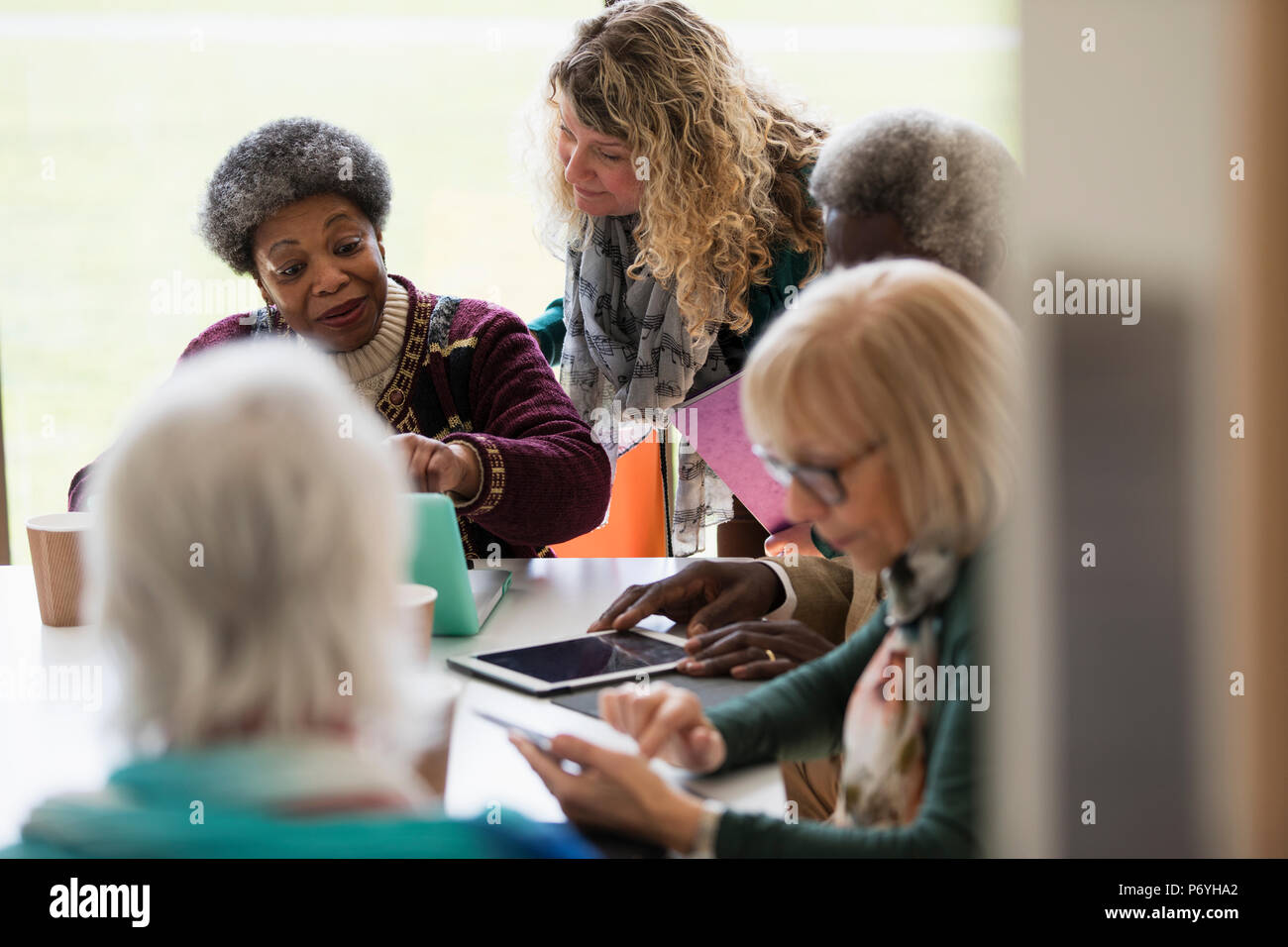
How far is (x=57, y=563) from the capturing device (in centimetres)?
132

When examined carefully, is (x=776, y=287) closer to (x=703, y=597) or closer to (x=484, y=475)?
(x=484, y=475)

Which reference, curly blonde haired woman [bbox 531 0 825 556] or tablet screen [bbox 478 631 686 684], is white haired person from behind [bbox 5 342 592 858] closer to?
tablet screen [bbox 478 631 686 684]

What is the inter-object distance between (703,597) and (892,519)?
0.64 m

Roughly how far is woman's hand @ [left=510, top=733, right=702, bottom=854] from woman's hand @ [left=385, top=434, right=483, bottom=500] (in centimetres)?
66

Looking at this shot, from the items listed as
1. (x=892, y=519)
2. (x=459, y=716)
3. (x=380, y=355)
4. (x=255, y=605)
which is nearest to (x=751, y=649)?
(x=459, y=716)

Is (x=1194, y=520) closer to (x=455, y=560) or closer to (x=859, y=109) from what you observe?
(x=859, y=109)

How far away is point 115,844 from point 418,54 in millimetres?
842

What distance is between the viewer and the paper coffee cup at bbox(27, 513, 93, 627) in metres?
1.30

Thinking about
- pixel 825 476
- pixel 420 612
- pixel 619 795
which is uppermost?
pixel 825 476

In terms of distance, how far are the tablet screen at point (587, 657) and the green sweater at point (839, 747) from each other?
0.76 ft

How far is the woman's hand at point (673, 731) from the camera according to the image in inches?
33.6

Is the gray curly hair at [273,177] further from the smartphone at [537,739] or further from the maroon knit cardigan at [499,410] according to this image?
the smartphone at [537,739]

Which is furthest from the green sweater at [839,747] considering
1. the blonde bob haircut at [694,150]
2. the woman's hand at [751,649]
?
the blonde bob haircut at [694,150]
